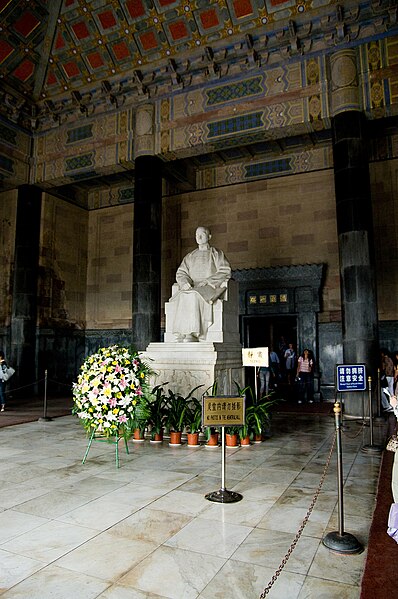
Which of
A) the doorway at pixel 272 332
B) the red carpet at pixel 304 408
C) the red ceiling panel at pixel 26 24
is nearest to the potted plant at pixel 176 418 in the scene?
the red carpet at pixel 304 408

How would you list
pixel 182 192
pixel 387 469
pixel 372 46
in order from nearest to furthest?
pixel 387 469, pixel 372 46, pixel 182 192

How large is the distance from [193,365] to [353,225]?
15.7ft

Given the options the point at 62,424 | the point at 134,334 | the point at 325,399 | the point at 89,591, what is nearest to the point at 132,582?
the point at 89,591

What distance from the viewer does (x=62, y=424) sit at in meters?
7.97

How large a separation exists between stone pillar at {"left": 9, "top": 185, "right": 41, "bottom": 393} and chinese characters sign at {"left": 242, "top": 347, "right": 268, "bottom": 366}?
807 centimetres

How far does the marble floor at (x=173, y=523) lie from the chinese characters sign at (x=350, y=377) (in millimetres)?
1312

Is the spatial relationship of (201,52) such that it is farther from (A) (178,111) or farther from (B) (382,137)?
(B) (382,137)

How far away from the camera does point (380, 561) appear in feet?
8.87

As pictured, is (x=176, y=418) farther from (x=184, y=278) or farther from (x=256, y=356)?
(x=184, y=278)

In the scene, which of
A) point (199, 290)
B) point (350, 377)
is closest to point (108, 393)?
point (199, 290)

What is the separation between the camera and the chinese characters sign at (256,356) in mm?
6889

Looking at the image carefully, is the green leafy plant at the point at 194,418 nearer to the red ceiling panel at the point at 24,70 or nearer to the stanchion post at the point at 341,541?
the stanchion post at the point at 341,541

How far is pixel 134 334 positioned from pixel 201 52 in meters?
7.15

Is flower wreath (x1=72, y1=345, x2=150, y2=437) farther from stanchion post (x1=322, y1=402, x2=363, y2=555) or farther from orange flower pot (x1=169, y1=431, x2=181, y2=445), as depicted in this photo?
stanchion post (x1=322, y1=402, x2=363, y2=555)
